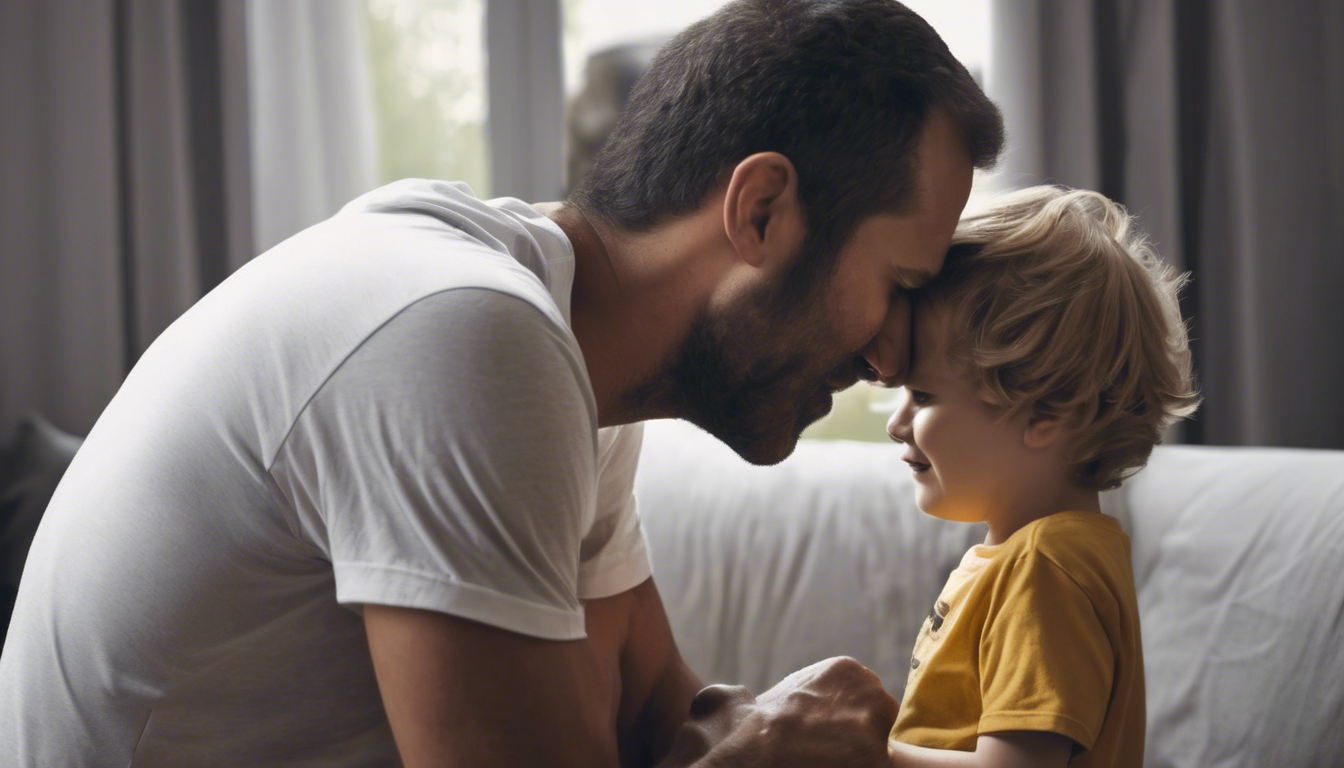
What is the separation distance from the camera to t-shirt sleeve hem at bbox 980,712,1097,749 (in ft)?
3.31

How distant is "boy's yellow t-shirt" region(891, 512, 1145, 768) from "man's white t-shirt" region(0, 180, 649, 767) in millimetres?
460

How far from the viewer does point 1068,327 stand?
1.15 meters

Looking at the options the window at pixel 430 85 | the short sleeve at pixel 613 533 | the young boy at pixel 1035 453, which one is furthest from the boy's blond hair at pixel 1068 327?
the window at pixel 430 85

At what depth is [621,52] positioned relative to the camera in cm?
263

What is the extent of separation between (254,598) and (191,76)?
7.09 ft

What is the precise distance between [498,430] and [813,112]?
509 mm

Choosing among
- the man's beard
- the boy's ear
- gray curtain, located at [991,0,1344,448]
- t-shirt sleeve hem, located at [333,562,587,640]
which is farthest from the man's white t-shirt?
gray curtain, located at [991,0,1344,448]

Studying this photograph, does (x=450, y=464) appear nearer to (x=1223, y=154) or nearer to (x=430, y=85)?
(x=1223, y=154)

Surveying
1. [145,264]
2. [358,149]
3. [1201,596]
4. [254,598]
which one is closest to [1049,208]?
[1201,596]

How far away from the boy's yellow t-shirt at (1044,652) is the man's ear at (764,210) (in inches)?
15.4

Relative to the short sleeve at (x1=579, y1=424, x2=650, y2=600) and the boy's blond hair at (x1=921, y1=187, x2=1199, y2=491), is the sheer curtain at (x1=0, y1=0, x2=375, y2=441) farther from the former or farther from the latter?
the boy's blond hair at (x1=921, y1=187, x2=1199, y2=491)

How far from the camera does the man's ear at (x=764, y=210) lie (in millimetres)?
1057

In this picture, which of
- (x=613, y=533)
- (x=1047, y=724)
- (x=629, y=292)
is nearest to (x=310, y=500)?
(x=629, y=292)

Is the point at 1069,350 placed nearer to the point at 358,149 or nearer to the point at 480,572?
the point at 480,572
